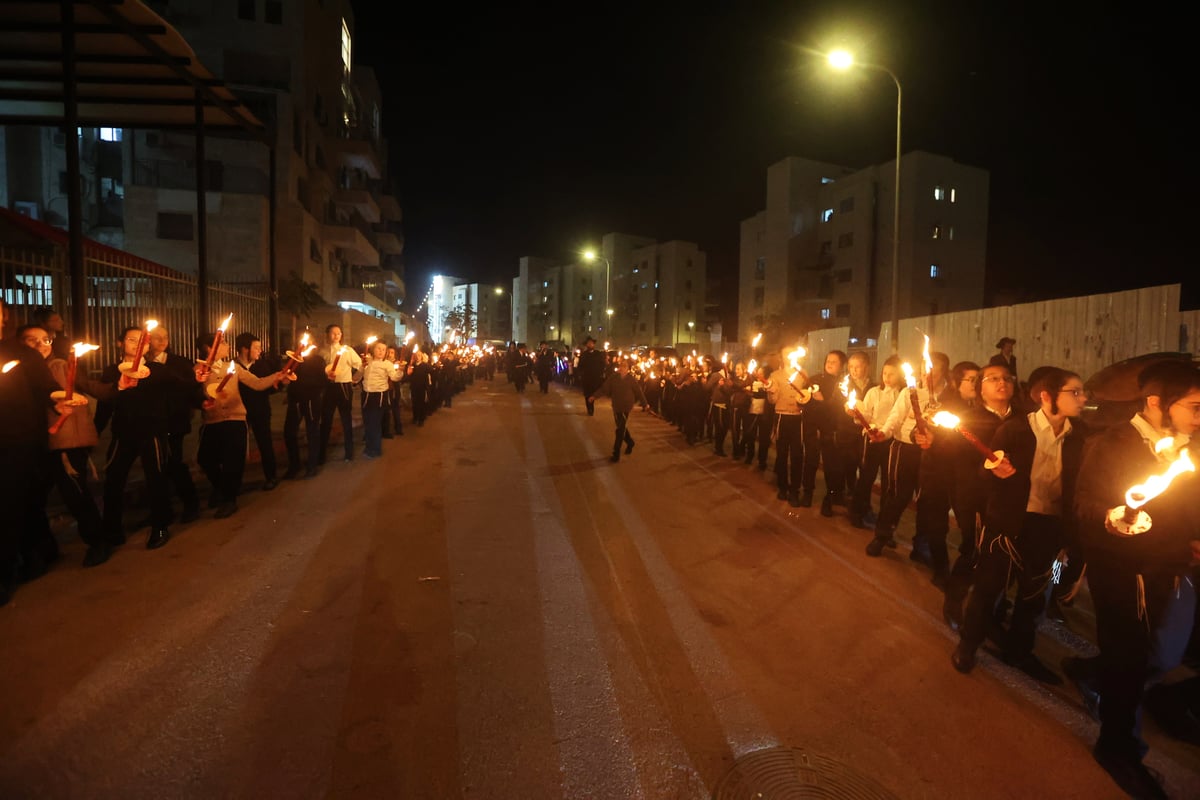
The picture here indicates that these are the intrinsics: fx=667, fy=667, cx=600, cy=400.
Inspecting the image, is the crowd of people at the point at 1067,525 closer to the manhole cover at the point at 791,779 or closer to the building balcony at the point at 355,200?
the manhole cover at the point at 791,779

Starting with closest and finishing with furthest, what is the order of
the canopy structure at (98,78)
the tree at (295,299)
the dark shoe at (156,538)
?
the dark shoe at (156,538) → the canopy structure at (98,78) → the tree at (295,299)

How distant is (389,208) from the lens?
155 feet

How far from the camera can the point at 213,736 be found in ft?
10.5

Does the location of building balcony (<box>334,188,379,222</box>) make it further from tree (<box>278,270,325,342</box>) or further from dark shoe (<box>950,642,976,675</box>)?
dark shoe (<box>950,642,976,675</box>)

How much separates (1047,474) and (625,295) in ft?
283

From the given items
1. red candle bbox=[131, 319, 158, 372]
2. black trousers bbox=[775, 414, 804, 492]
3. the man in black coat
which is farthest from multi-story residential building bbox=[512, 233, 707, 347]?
red candle bbox=[131, 319, 158, 372]

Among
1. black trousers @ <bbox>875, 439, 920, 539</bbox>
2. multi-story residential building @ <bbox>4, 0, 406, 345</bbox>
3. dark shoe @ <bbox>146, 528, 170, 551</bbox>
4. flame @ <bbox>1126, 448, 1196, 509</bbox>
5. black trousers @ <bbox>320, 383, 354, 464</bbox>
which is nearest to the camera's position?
flame @ <bbox>1126, 448, 1196, 509</bbox>

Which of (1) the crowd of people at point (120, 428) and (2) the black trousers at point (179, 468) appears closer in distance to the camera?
(1) the crowd of people at point (120, 428)

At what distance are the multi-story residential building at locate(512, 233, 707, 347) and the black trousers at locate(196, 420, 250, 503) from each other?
53.9 metres

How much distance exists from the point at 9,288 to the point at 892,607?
1070 cm

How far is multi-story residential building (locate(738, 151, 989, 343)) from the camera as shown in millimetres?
45375

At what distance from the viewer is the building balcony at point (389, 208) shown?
45.9 metres

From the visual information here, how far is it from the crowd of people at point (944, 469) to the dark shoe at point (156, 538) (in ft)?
0.08

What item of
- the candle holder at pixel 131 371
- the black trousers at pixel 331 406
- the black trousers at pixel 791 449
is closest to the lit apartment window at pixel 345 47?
the black trousers at pixel 331 406
